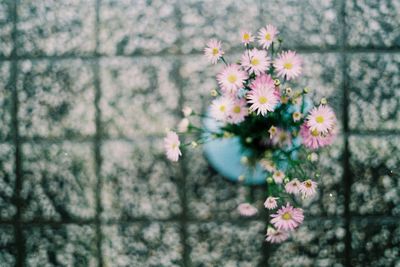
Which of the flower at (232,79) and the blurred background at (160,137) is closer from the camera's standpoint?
the flower at (232,79)

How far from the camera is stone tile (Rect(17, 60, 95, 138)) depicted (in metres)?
1.14

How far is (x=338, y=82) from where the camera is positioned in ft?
3.69

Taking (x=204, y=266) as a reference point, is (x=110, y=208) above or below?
above

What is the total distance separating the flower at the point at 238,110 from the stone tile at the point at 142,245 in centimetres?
47

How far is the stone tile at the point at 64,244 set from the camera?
1.14 m

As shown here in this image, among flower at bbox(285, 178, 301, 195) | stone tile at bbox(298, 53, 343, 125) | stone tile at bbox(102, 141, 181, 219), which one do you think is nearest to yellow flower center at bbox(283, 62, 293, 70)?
flower at bbox(285, 178, 301, 195)

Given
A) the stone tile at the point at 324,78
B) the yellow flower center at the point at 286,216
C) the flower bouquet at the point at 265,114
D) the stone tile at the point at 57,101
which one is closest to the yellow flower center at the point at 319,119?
the flower bouquet at the point at 265,114

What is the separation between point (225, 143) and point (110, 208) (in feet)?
1.22

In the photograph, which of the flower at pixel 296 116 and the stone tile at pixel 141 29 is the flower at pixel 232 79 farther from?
the stone tile at pixel 141 29

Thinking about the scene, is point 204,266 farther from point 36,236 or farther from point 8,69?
point 8,69

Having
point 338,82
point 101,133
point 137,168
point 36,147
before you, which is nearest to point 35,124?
point 36,147

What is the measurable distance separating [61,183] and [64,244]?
0.15 m

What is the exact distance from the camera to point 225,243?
44.4 inches

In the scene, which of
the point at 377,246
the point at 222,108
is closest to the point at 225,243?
the point at 377,246
